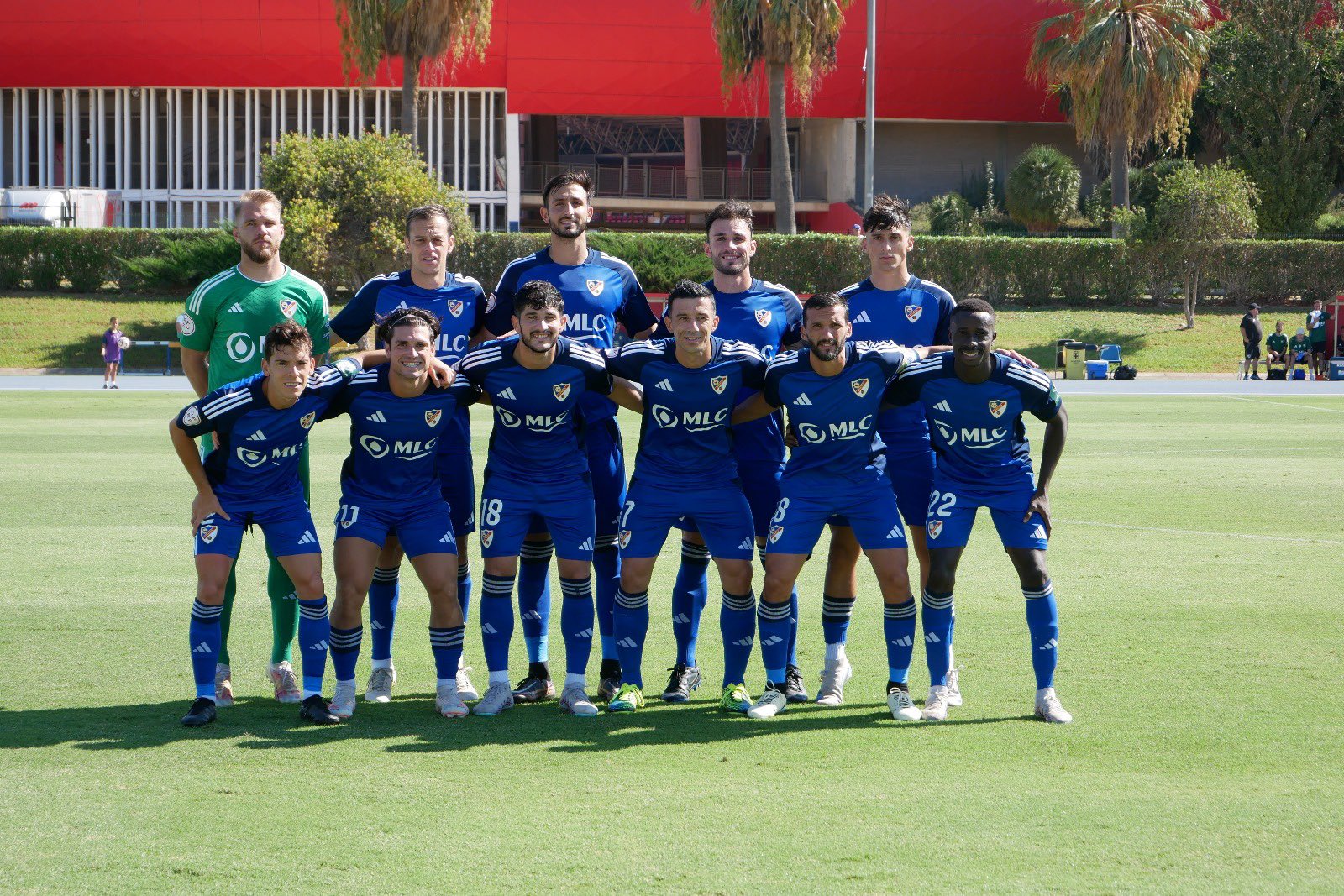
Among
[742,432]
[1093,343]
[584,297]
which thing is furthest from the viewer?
[1093,343]

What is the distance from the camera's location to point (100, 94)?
156 ft

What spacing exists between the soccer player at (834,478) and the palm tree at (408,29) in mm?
31411

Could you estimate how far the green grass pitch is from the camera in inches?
177

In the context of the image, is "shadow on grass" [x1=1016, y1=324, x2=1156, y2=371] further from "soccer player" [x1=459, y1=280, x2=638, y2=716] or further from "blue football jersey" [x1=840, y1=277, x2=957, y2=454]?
"soccer player" [x1=459, y1=280, x2=638, y2=716]

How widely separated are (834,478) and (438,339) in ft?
7.02

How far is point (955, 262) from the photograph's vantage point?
40875 millimetres

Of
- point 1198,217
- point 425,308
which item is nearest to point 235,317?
point 425,308

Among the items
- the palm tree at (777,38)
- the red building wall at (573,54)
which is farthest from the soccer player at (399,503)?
the red building wall at (573,54)

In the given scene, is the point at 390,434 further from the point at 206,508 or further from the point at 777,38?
the point at 777,38

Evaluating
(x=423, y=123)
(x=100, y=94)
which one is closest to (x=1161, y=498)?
(x=423, y=123)

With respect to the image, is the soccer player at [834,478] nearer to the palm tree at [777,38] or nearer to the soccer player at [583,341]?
the soccer player at [583,341]

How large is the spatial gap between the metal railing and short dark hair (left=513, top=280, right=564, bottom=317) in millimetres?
43932

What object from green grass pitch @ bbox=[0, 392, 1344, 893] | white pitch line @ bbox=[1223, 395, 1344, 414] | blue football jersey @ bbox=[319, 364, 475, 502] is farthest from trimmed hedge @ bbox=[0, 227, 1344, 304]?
blue football jersey @ bbox=[319, 364, 475, 502]

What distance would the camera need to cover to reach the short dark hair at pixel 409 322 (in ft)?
21.0
